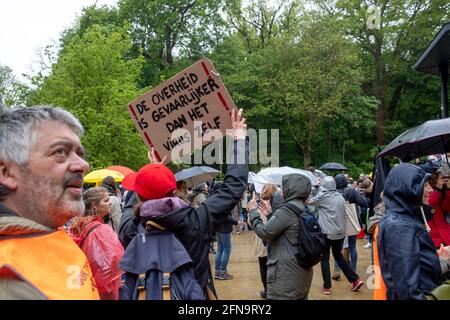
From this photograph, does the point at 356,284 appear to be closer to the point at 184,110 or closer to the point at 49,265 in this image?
the point at 184,110

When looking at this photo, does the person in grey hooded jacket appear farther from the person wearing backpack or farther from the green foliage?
the green foliage

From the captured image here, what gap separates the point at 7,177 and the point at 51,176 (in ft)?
0.50

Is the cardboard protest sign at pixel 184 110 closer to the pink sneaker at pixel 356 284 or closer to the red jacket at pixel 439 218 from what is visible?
the red jacket at pixel 439 218

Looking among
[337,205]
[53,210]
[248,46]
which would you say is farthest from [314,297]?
[248,46]

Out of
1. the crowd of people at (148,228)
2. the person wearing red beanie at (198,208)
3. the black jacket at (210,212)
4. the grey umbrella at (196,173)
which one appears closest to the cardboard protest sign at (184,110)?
the crowd of people at (148,228)

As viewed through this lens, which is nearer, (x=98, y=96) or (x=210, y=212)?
(x=210, y=212)

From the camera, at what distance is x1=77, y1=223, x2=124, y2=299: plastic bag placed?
2.41 m

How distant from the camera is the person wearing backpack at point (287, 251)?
15.3ft

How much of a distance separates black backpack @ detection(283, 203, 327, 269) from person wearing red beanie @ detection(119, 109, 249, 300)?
172cm

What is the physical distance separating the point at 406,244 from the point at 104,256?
1954mm

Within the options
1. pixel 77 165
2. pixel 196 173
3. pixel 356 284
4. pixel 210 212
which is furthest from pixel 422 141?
pixel 77 165

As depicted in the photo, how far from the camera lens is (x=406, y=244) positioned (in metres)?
2.94

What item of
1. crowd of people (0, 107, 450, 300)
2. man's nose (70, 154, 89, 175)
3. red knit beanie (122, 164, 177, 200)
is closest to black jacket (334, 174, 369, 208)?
crowd of people (0, 107, 450, 300)

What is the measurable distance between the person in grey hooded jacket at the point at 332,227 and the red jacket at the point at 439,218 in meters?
2.92
